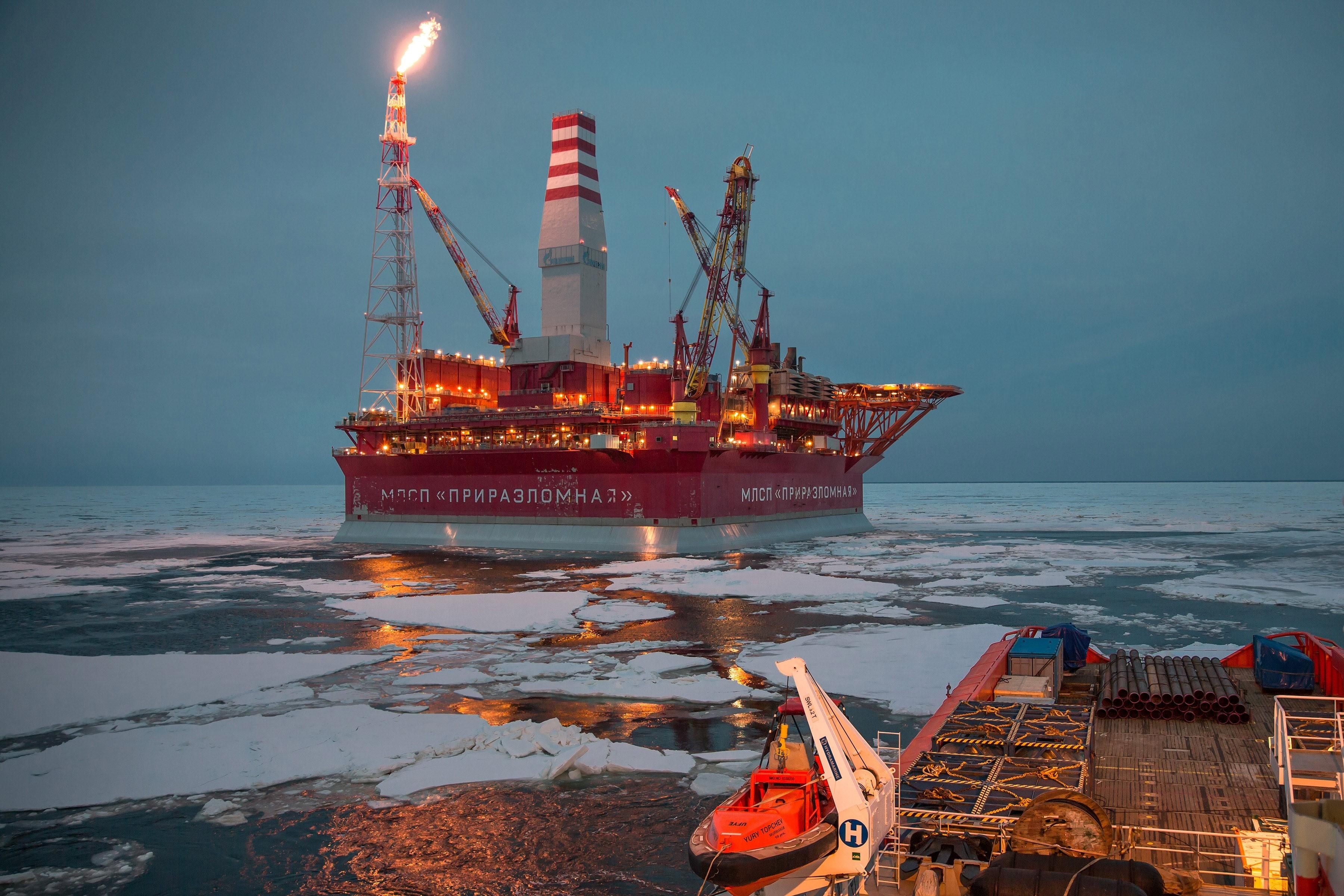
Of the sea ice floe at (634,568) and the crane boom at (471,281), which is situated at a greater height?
the crane boom at (471,281)

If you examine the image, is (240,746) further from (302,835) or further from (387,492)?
(387,492)

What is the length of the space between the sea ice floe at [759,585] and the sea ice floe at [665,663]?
310 inches

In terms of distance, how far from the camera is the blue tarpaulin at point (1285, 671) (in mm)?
12805

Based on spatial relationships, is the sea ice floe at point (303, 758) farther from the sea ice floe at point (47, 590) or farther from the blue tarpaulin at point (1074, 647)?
the sea ice floe at point (47, 590)

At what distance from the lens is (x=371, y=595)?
27.4 m

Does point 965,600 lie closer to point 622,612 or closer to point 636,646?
point 622,612

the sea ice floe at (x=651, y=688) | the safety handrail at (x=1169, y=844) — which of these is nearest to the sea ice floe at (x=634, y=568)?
the sea ice floe at (x=651, y=688)

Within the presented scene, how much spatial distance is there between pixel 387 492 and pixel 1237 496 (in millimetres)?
139572

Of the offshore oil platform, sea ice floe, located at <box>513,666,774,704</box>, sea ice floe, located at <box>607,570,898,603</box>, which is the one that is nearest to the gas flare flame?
the offshore oil platform

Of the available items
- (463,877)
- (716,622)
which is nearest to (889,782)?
(463,877)

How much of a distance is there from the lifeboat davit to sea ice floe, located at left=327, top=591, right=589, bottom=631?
14039 millimetres

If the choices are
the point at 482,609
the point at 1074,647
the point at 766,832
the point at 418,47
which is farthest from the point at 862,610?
the point at 418,47

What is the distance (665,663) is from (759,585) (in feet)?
39.0

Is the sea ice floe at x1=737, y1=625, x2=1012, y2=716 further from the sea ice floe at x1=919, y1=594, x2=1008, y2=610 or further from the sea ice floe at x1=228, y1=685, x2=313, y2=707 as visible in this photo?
the sea ice floe at x1=228, y1=685, x2=313, y2=707
